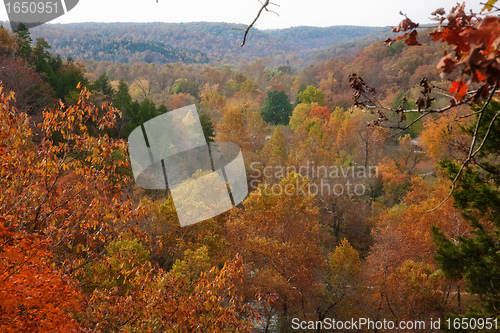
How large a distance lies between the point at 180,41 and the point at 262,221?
148695mm

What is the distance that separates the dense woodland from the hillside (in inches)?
2908

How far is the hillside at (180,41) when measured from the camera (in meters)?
106

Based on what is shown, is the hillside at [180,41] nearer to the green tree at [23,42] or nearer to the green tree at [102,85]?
the green tree at [102,85]

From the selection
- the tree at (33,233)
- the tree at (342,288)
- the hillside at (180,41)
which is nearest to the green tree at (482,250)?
the tree at (33,233)

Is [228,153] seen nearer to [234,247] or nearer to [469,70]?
[234,247]

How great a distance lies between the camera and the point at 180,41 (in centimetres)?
14938

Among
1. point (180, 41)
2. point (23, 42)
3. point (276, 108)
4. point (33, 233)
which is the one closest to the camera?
point (33, 233)

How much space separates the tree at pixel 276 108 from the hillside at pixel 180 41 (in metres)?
47.9

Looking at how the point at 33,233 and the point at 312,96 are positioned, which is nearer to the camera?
the point at 33,233

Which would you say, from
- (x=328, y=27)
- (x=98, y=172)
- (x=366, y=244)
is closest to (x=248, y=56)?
(x=328, y=27)

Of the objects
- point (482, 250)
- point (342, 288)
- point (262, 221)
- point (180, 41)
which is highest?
point (180, 41)

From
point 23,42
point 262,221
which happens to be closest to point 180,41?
point 23,42

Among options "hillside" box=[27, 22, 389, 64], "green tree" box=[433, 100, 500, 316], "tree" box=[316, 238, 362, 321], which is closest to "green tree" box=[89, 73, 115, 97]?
"tree" box=[316, 238, 362, 321]

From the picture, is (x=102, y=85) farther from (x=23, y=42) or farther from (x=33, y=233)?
(x=33, y=233)
